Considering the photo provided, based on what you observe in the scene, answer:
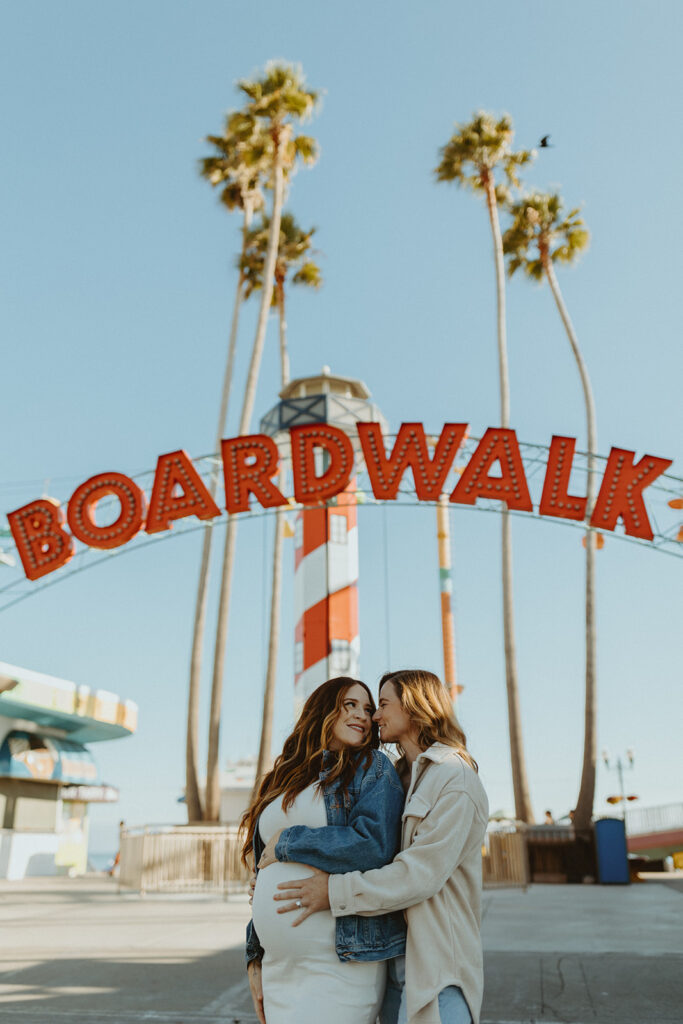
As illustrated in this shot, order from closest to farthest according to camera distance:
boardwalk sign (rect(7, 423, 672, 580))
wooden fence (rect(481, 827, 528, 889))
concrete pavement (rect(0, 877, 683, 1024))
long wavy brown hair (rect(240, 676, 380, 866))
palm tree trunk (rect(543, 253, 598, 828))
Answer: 1. long wavy brown hair (rect(240, 676, 380, 866))
2. concrete pavement (rect(0, 877, 683, 1024))
3. boardwalk sign (rect(7, 423, 672, 580))
4. wooden fence (rect(481, 827, 528, 889))
5. palm tree trunk (rect(543, 253, 598, 828))

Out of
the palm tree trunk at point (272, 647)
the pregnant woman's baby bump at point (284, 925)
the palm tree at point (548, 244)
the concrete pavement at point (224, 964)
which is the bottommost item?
the concrete pavement at point (224, 964)

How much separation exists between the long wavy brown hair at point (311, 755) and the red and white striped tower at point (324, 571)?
15.1 metres

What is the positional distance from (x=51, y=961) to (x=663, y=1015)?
5.37 m

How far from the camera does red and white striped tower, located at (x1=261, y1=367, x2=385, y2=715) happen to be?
18938 mm

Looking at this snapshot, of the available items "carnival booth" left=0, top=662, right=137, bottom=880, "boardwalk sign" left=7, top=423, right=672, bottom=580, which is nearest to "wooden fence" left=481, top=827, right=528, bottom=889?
"boardwalk sign" left=7, top=423, right=672, bottom=580

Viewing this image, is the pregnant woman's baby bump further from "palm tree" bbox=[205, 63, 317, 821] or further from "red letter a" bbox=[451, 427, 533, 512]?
"palm tree" bbox=[205, 63, 317, 821]

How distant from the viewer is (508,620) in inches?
898

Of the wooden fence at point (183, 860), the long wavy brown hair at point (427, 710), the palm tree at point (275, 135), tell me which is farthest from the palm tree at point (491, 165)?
the long wavy brown hair at point (427, 710)

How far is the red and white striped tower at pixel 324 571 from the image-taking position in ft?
62.1

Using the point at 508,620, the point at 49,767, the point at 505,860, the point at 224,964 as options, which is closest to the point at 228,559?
the point at 508,620

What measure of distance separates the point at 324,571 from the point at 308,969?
17.0 metres

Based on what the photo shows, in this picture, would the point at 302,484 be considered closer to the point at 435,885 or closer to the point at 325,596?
the point at 325,596

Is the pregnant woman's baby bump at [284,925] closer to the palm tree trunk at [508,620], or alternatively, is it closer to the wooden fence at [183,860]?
the wooden fence at [183,860]

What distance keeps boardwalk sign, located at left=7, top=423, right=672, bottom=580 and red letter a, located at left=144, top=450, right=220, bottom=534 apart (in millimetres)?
19
